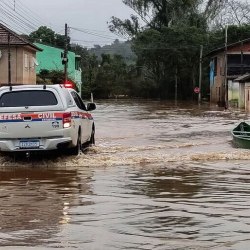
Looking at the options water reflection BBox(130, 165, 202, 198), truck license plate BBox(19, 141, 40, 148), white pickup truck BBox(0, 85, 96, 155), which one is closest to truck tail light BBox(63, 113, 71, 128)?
white pickup truck BBox(0, 85, 96, 155)

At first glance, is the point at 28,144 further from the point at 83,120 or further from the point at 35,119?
the point at 83,120

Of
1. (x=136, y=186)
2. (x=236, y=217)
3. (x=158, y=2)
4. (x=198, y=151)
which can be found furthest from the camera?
(x=158, y=2)

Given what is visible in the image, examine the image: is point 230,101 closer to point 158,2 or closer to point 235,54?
point 235,54

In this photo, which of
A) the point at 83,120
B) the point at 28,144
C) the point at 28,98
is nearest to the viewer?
the point at 28,144

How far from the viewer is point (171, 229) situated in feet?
20.4

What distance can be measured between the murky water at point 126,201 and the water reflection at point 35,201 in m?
0.01

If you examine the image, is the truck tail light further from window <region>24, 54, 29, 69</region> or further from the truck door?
window <region>24, 54, 29, 69</region>

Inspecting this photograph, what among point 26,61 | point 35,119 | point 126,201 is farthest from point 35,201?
point 26,61

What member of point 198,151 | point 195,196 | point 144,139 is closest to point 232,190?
point 195,196

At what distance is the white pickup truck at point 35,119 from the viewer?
40.1ft

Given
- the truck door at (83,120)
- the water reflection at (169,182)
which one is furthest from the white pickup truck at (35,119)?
the water reflection at (169,182)

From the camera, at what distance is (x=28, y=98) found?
12680mm

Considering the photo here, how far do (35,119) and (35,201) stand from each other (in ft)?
14.3

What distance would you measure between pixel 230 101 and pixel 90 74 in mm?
32130
